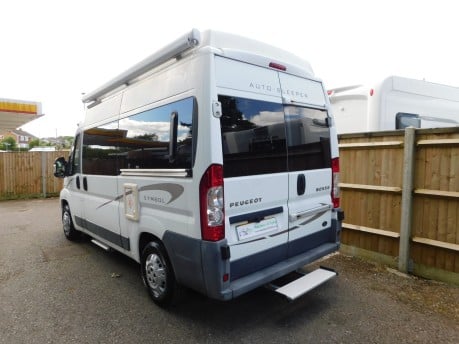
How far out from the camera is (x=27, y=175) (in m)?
12.1

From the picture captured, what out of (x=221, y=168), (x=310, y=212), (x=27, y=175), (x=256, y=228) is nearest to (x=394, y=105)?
(x=310, y=212)

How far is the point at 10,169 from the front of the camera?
11.7m

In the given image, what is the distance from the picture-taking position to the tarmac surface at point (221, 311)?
115 inches

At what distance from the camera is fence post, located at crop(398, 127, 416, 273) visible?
4.04 m

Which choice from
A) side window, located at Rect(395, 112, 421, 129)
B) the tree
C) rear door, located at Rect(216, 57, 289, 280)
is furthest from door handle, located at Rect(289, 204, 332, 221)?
the tree

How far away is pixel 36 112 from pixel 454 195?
53.7 ft

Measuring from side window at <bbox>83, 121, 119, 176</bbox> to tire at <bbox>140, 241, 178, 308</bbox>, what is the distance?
3.90ft

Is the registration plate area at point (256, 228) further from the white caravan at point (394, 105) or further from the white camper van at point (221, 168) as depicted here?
the white caravan at point (394, 105)

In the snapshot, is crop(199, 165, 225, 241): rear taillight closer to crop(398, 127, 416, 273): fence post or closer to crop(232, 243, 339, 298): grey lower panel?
crop(232, 243, 339, 298): grey lower panel

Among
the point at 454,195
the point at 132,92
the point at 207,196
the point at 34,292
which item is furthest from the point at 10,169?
the point at 454,195

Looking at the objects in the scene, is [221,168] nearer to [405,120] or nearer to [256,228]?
[256,228]

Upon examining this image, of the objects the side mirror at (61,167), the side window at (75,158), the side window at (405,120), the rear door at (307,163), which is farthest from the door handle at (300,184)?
the side mirror at (61,167)

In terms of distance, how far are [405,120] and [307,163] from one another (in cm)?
368

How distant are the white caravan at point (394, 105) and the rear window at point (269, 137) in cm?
258
